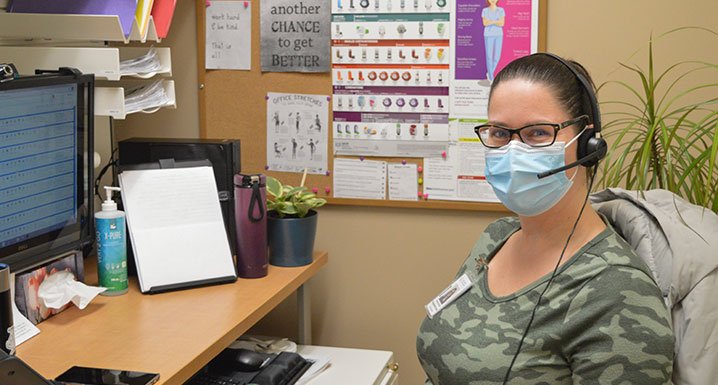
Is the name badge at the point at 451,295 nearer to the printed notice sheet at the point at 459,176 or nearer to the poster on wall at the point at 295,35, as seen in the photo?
the printed notice sheet at the point at 459,176

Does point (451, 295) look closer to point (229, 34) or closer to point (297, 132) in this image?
point (297, 132)

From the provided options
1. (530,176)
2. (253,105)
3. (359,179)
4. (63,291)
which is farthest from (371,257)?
(530,176)

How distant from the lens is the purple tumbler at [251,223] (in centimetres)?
231

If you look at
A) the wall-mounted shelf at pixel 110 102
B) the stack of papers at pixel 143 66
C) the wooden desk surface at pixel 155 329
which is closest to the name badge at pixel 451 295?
the wooden desk surface at pixel 155 329

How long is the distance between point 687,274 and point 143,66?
1519 millimetres

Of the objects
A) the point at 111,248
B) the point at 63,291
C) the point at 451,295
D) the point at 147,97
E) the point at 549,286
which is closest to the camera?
the point at 549,286

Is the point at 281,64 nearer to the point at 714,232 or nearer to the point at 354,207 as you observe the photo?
the point at 354,207

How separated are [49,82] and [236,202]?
621mm

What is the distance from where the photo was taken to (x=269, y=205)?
2.49 m

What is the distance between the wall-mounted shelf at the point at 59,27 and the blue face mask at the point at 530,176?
41.4 inches

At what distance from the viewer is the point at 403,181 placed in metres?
2.81

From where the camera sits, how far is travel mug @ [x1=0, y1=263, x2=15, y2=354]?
141 cm

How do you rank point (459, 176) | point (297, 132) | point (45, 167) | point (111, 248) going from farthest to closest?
point (297, 132) < point (459, 176) < point (111, 248) < point (45, 167)

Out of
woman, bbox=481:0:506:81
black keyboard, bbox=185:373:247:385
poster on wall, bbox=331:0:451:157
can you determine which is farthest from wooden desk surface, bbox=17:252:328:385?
woman, bbox=481:0:506:81
